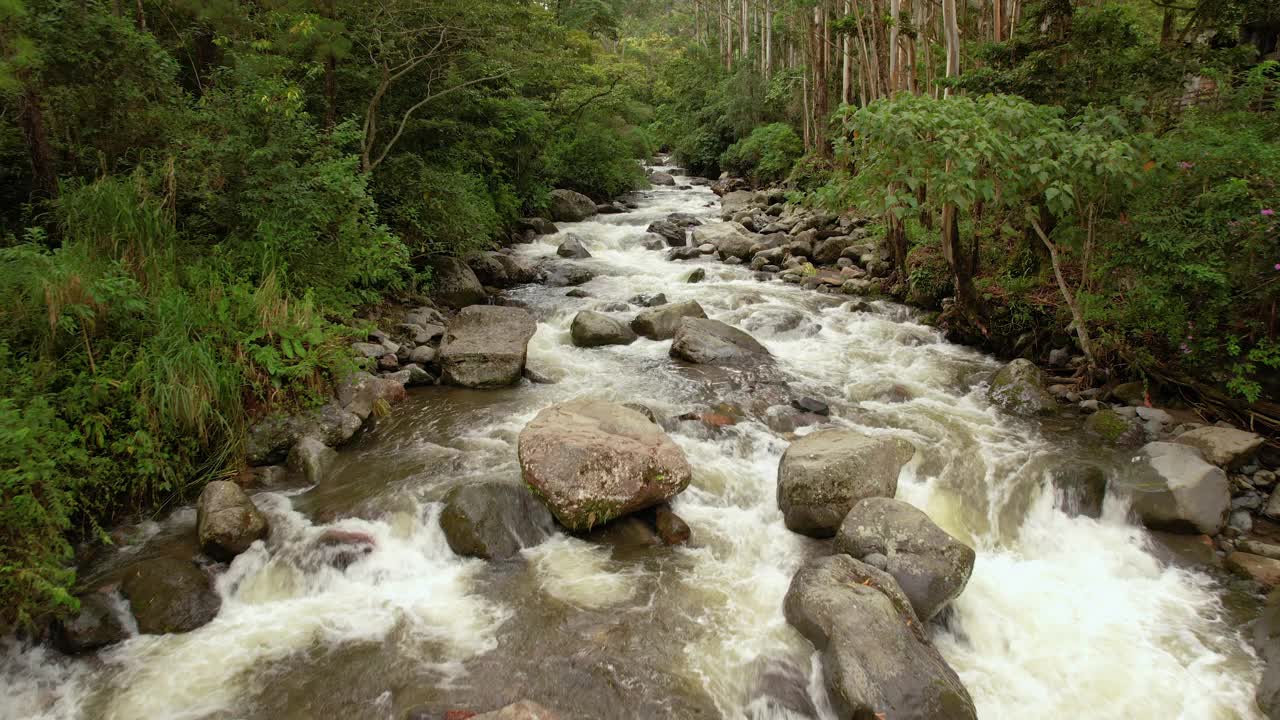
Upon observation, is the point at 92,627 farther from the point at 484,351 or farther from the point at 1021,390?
the point at 1021,390

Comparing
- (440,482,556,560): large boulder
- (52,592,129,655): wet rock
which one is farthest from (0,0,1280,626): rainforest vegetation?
(440,482,556,560): large boulder

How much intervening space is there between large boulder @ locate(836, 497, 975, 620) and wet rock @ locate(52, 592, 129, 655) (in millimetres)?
4992

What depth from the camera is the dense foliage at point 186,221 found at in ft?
16.4

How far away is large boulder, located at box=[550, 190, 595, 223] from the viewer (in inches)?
704

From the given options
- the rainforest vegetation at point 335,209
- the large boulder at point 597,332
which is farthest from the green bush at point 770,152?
the large boulder at point 597,332

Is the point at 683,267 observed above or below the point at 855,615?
above

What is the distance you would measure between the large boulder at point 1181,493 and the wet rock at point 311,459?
7126 millimetres

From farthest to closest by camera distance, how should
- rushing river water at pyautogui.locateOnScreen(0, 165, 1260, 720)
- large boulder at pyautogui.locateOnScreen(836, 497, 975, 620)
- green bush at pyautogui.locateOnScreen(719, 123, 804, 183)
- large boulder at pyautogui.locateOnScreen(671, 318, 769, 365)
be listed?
green bush at pyautogui.locateOnScreen(719, 123, 804, 183)
large boulder at pyautogui.locateOnScreen(671, 318, 769, 365)
large boulder at pyautogui.locateOnScreen(836, 497, 975, 620)
rushing river water at pyautogui.locateOnScreen(0, 165, 1260, 720)

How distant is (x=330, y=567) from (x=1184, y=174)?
26.5 ft

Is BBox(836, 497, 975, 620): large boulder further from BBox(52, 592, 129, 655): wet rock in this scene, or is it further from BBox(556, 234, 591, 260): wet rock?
BBox(556, 234, 591, 260): wet rock

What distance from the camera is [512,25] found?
10688mm

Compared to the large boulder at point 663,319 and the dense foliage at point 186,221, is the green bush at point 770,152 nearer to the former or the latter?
the dense foliage at point 186,221

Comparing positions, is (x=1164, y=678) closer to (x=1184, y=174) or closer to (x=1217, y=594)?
(x=1217, y=594)

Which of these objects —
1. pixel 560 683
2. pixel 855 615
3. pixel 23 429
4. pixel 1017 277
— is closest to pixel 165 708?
pixel 23 429
